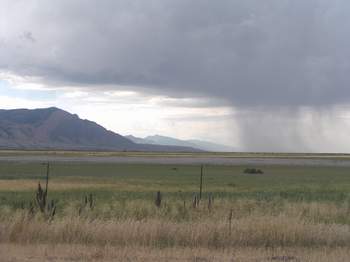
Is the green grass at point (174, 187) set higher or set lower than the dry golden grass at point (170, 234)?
lower

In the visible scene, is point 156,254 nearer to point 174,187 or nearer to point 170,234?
point 170,234

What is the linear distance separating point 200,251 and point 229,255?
2.72 ft

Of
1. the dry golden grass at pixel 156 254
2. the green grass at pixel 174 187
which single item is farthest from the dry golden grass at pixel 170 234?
the green grass at pixel 174 187

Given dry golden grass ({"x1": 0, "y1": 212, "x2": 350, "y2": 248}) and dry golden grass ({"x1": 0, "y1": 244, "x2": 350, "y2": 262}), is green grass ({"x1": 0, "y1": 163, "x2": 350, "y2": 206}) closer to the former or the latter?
dry golden grass ({"x1": 0, "y1": 212, "x2": 350, "y2": 248})

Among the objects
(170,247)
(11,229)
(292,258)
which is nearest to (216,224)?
(170,247)

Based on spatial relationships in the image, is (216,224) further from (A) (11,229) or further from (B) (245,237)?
(A) (11,229)

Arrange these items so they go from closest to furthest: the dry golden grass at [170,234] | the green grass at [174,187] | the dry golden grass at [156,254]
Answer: the dry golden grass at [156,254] → the dry golden grass at [170,234] → the green grass at [174,187]

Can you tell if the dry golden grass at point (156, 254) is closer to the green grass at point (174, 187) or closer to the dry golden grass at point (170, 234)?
the dry golden grass at point (170, 234)

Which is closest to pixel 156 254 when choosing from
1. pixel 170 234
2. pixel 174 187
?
pixel 170 234

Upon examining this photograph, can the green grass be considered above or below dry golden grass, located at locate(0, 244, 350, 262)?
below

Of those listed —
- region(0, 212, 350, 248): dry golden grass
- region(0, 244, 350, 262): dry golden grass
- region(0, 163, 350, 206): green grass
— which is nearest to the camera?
region(0, 244, 350, 262): dry golden grass

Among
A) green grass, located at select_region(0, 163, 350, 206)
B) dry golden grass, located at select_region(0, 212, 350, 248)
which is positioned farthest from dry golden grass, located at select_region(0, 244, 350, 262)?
green grass, located at select_region(0, 163, 350, 206)

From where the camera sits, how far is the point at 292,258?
1252cm

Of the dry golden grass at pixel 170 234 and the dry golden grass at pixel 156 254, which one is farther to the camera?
the dry golden grass at pixel 170 234
